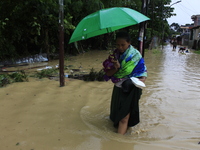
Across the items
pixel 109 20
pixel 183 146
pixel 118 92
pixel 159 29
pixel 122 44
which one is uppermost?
pixel 159 29

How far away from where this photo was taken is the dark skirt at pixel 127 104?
2414 mm

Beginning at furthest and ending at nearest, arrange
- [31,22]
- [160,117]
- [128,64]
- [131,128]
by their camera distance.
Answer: [31,22], [160,117], [131,128], [128,64]

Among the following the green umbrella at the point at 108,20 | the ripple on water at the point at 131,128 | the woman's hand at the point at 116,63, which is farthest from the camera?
the ripple on water at the point at 131,128

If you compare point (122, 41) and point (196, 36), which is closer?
point (122, 41)

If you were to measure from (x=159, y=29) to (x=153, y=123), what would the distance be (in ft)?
81.8

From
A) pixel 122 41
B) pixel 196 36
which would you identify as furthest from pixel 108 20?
pixel 196 36

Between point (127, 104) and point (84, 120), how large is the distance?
0.96 meters

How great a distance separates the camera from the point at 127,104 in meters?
2.42

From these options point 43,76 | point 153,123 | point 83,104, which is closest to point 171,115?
point 153,123

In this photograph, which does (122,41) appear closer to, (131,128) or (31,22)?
(131,128)

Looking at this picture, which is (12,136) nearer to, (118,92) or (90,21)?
(118,92)

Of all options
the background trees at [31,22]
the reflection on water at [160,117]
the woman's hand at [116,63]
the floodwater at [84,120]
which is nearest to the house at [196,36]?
the background trees at [31,22]

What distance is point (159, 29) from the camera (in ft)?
84.2

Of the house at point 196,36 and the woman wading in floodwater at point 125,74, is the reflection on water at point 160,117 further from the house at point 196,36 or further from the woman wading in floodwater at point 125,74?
the house at point 196,36
